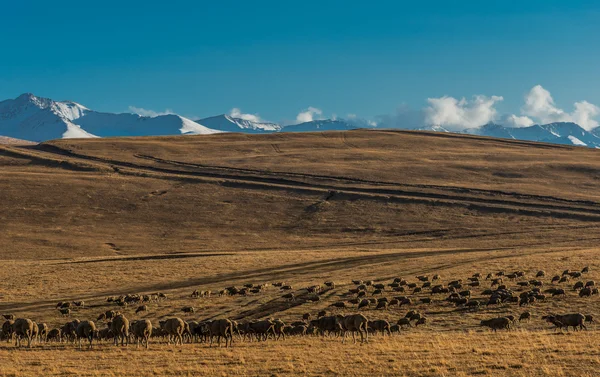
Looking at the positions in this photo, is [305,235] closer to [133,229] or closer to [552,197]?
[133,229]

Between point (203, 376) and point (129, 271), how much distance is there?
39183 mm

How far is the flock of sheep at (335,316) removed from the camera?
2703cm

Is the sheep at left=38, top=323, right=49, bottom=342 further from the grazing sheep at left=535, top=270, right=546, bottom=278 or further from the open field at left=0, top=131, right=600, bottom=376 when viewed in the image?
the grazing sheep at left=535, top=270, right=546, bottom=278

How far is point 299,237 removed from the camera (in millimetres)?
87188

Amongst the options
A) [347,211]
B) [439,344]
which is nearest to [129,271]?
[439,344]

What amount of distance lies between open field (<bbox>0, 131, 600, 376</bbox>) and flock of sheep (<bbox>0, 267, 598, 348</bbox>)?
646 millimetres

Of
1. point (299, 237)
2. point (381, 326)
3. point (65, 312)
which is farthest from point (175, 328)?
point (299, 237)

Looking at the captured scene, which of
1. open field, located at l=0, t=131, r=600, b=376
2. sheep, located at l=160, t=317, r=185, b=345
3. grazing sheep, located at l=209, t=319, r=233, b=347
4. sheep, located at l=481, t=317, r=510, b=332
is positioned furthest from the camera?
sheep, located at l=481, t=317, r=510, b=332

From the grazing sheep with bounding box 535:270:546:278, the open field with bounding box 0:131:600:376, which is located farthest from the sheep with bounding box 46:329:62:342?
the grazing sheep with bounding box 535:270:546:278

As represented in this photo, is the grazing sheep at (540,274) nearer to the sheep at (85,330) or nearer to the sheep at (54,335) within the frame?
the sheep at (85,330)

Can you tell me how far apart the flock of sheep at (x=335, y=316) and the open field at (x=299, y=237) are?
2.12 feet

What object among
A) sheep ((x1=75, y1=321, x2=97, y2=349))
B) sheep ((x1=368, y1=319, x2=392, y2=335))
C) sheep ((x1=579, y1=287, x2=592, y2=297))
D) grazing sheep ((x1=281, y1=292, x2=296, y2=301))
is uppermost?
sheep ((x1=579, y1=287, x2=592, y2=297))

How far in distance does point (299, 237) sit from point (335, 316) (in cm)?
5936

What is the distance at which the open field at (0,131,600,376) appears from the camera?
867 inches
